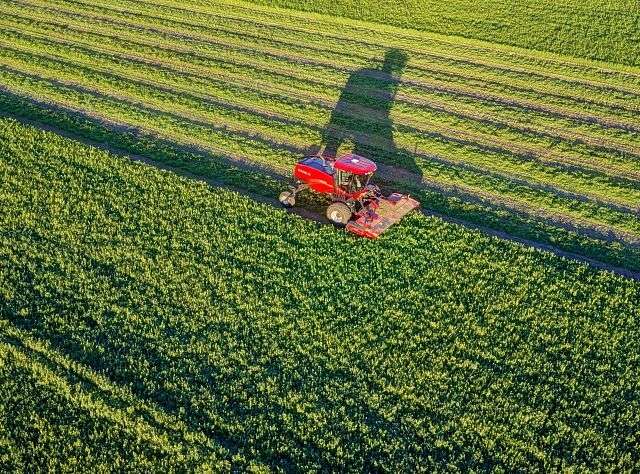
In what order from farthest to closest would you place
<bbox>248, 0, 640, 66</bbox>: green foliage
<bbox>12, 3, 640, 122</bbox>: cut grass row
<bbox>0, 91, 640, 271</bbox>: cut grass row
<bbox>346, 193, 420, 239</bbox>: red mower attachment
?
Answer: <bbox>248, 0, 640, 66</bbox>: green foliage → <bbox>12, 3, 640, 122</bbox>: cut grass row → <bbox>0, 91, 640, 271</bbox>: cut grass row → <bbox>346, 193, 420, 239</bbox>: red mower attachment

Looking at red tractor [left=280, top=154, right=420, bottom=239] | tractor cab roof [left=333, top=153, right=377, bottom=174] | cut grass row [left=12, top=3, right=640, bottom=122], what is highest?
cut grass row [left=12, top=3, right=640, bottom=122]

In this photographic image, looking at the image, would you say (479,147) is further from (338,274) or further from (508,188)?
(338,274)

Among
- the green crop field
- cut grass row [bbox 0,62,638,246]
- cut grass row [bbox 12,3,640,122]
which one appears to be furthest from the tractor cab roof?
cut grass row [bbox 12,3,640,122]

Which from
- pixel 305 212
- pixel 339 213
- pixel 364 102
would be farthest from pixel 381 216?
pixel 364 102

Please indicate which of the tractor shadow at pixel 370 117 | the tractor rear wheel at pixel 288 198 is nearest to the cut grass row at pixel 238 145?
the tractor shadow at pixel 370 117

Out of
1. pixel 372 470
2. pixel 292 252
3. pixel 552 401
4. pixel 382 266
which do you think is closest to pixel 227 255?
pixel 292 252

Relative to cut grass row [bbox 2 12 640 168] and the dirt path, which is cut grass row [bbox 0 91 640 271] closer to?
the dirt path
